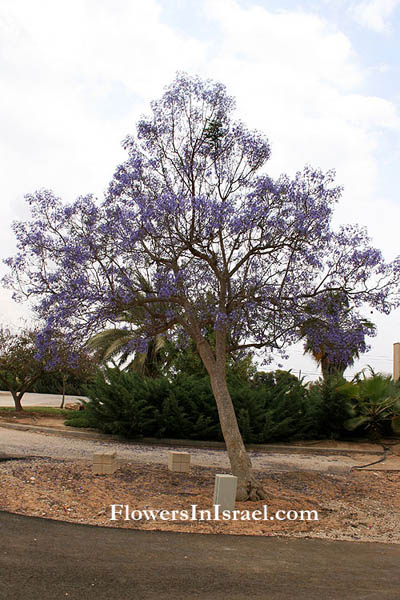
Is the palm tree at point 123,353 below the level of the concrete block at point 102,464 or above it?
above

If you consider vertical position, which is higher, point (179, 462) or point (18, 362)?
point (18, 362)

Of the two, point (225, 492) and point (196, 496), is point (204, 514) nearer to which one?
point (225, 492)

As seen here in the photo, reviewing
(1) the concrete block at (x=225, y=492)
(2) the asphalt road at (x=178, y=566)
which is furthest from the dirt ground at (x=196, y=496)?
(2) the asphalt road at (x=178, y=566)

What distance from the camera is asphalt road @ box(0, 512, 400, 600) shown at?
186 inches

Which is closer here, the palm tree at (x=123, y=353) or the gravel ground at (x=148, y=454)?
the gravel ground at (x=148, y=454)

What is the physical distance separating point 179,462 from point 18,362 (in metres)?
11.9

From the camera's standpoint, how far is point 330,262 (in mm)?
9508

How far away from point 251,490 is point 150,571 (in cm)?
388

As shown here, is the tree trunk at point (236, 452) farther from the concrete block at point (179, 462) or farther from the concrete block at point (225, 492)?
the concrete block at point (179, 462)

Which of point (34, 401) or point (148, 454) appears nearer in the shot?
point (148, 454)

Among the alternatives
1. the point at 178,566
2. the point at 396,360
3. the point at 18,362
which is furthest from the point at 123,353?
the point at 178,566

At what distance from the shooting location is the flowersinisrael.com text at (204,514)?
24.3 ft

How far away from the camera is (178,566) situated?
5.40m

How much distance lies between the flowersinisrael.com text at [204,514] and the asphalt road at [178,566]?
81 cm
